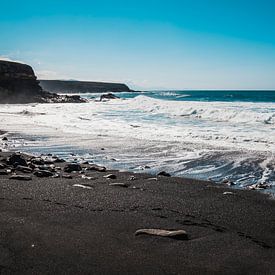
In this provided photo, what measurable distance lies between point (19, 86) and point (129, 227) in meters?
50.3

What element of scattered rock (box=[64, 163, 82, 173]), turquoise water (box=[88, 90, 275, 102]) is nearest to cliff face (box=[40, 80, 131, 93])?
turquoise water (box=[88, 90, 275, 102])

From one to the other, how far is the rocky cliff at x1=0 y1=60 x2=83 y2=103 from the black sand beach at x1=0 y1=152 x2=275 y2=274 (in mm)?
42597

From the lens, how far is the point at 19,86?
50.7 metres

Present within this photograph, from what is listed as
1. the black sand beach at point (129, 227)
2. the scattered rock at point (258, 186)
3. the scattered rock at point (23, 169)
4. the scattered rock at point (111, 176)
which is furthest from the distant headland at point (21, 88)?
the scattered rock at point (258, 186)

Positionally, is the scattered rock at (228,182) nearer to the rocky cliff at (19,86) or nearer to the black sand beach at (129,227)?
the black sand beach at (129,227)

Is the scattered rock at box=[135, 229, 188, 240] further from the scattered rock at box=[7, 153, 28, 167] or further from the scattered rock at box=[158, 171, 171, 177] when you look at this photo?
the scattered rock at box=[7, 153, 28, 167]

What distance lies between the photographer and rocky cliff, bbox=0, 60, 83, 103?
47062 mm

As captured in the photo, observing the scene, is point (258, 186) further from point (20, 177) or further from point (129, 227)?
point (20, 177)

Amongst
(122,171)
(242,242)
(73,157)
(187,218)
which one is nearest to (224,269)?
(242,242)

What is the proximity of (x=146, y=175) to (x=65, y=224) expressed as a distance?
310cm

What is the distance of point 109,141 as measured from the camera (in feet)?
36.8

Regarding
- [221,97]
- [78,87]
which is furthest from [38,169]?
[78,87]

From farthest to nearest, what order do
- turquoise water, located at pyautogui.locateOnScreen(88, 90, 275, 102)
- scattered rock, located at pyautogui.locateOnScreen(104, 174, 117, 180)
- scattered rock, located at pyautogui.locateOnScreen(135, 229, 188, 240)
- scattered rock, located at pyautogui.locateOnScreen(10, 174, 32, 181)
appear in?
turquoise water, located at pyautogui.locateOnScreen(88, 90, 275, 102)
scattered rock, located at pyautogui.locateOnScreen(104, 174, 117, 180)
scattered rock, located at pyautogui.locateOnScreen(10, 174, 32, 181)
scattered rock, located at pyautogui.locateOnScreen(135, 229, 188, 240)

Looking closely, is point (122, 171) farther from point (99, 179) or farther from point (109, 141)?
point (109, 141)
